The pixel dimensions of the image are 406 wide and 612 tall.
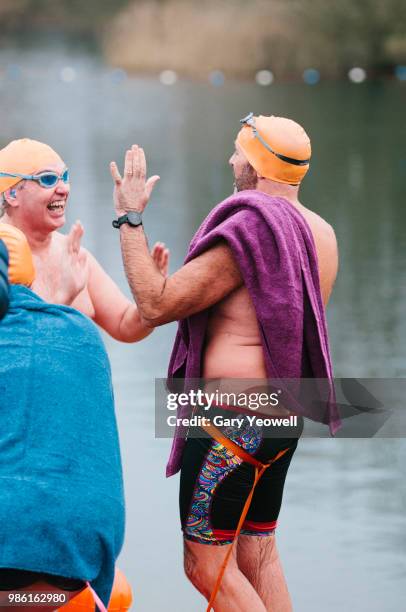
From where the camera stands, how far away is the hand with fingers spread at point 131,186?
399 centimetres

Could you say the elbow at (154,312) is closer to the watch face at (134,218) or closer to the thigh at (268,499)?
the watch face at (134,218)

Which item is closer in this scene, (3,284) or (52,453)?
(3,284)

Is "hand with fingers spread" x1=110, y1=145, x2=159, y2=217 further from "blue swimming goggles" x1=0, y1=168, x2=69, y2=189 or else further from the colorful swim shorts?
the colorful swim shorts

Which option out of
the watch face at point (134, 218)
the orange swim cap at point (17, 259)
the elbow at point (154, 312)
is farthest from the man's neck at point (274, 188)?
the orange swim cap at point (17, 259)

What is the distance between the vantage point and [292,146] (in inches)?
161

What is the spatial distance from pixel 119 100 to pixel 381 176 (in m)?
11.7

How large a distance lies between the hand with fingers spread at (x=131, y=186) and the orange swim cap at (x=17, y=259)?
26.7 inches

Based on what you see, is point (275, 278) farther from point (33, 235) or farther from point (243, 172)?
point (33, 235)

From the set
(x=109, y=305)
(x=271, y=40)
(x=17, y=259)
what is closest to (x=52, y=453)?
(x=17, y=259)

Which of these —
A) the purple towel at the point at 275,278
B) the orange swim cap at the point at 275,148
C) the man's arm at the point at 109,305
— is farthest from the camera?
the man's arm at the point at 109,305

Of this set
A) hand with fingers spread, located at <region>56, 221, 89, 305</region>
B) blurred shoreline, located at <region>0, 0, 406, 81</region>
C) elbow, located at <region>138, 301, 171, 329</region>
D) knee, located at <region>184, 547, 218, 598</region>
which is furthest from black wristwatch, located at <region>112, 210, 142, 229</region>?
blurred shoreline, located at <region>0, 0, 406, 81</region>

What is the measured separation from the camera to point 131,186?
403 centimetres

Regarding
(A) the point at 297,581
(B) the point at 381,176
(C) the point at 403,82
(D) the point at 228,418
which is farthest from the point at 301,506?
(C) the point at 403,82

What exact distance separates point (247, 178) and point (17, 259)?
1.03 metres
